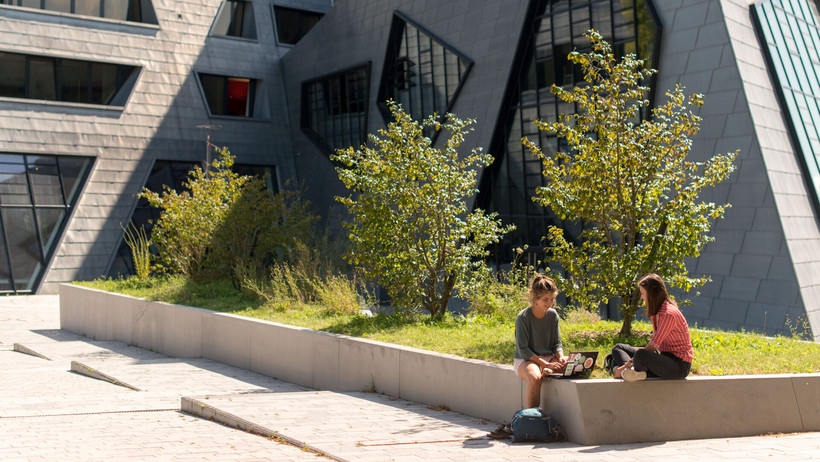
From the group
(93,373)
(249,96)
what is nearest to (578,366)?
(93,373)

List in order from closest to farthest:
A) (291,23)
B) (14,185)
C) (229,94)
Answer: (14,185), (229,94), (291,23)

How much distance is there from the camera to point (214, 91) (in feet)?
104

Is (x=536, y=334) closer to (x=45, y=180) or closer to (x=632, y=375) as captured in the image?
(x=632, y=375)

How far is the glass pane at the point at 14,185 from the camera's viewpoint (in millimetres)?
26172

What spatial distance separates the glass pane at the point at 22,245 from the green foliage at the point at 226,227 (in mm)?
11722

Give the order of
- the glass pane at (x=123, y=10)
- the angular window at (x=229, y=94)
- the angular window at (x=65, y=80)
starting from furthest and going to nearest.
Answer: the angular window at (x=229, y=94), the glass pane at (x=123, y=10), the angular window at (x=65, y=80)

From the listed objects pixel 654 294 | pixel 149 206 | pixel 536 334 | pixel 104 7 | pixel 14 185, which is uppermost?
pixel 104 7

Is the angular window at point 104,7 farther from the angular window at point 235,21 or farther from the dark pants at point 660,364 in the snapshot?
the dark pants at point 660,364

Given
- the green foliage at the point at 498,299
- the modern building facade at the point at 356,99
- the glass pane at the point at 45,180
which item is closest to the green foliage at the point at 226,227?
the green foliage at the point at 498,299

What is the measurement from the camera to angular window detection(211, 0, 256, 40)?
1242 inches

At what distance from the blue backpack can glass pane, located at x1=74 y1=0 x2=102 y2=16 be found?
26.9m

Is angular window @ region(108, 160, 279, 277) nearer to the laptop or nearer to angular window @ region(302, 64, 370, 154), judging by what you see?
angular window @ region(302, 64, 370, 154)

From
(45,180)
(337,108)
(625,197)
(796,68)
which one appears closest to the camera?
(625,197)

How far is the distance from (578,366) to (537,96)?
15.5m
